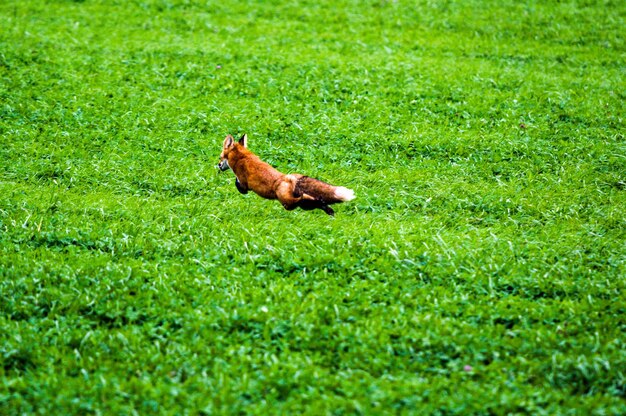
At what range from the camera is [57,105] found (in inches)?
456

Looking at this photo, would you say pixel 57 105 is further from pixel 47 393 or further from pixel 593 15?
pixel 593 15

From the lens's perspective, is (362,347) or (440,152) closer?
(362,347)

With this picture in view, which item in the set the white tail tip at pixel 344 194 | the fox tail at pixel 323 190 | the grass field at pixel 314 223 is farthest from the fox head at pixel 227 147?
the white tail tip at pixel 344 194

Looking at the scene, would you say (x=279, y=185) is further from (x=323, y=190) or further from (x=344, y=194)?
(x=344, y=194)

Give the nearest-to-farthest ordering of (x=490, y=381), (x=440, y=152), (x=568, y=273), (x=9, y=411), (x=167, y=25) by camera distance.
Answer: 1. (x=9, y=411)
2. (x=490, y=381)
3. (x=568, y=273)
4. (x=440, y=152)
5. (x=167, y=25)

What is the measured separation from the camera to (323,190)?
25.8 ft

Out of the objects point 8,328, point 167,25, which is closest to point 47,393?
point 8,328

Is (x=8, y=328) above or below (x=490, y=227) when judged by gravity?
below

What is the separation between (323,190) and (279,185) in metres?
0.63

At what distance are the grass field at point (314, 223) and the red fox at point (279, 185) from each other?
1.13ft

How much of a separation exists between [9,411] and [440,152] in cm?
716

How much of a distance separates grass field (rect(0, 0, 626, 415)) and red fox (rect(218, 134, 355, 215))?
0.34 meters

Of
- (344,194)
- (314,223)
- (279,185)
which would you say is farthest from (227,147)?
(344,194)

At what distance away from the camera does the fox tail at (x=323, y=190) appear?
25.3ft
